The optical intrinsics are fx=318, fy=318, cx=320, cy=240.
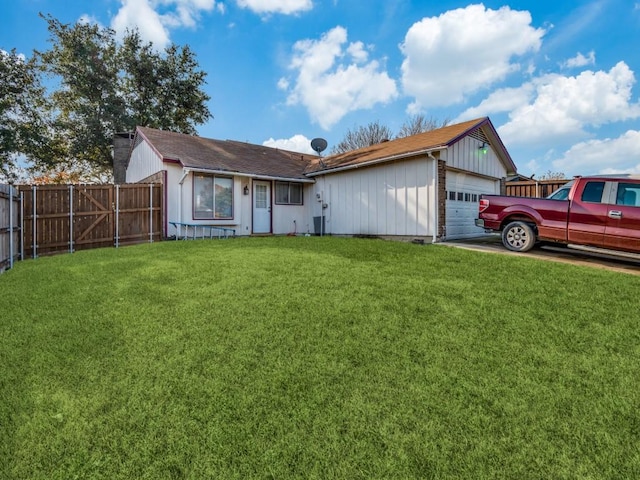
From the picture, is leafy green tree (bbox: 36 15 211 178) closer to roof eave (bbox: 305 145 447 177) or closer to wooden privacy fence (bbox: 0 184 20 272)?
roof eave (bbox: 305 145 447 177)

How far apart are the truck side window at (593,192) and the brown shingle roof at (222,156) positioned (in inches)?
372

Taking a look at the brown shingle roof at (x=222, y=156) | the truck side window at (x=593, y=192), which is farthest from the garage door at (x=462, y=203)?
the brown shingle roof at (x=222, y=156)

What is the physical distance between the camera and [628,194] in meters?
6.09

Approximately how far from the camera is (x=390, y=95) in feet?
61.3

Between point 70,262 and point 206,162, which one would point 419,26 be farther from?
point 70,262

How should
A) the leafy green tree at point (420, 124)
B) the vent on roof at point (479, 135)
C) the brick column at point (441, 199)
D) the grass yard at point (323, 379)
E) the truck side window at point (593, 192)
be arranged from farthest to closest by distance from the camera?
1. the leafy green tree at point (420, 124)
2. the vent on roof at point (479, 135)
3. the brick column at point (441, 199)
4. the truck side window at point (593, 192)
5. the grass yard at point (323, 379)

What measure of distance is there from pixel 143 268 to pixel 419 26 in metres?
12.1

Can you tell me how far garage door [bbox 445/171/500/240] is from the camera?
33.8 feet

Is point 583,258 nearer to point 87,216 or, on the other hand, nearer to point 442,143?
point 442,143

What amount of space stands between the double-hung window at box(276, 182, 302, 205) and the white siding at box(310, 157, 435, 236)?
125cm

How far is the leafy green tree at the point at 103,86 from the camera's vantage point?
69.2 ft

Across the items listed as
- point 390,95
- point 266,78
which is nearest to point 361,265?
point 266,78

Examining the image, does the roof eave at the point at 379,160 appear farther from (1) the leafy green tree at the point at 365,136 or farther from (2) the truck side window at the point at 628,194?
(1) the leafy green tree at the point at 365,136

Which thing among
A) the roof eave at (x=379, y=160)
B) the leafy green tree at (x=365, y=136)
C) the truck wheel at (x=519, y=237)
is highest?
the leafy green tree at (x=365, y=136)
